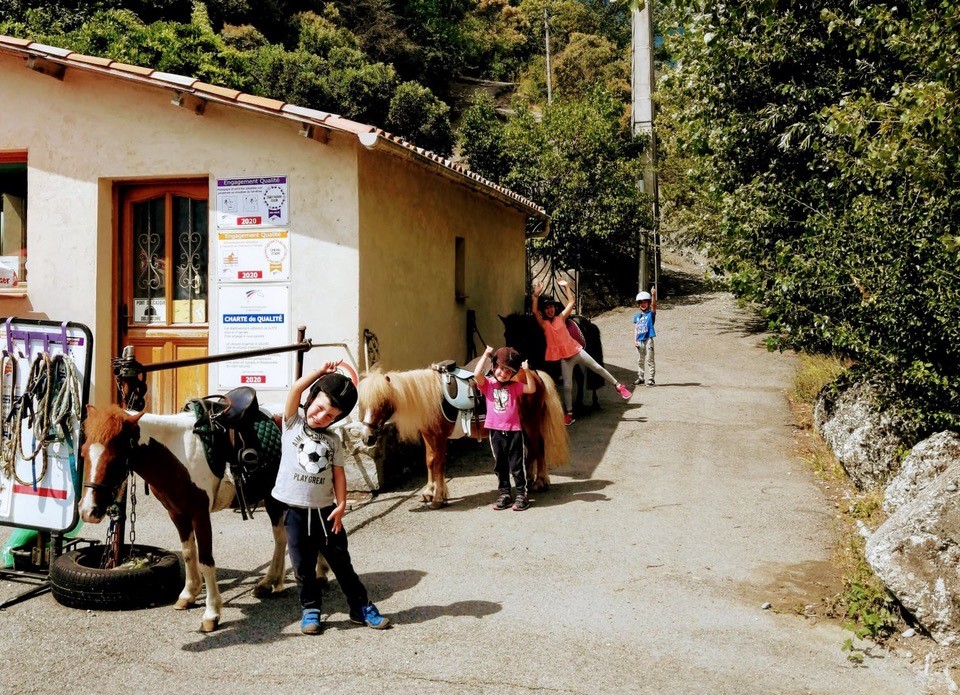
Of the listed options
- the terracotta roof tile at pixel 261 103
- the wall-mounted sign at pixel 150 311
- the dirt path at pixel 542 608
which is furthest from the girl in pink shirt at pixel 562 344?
the wall-mounted sign at pixel 150 311

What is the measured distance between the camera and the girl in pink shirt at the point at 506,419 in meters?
7.82

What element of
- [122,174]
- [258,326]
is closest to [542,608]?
[258,326]

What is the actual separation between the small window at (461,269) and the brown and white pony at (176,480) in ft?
22.1

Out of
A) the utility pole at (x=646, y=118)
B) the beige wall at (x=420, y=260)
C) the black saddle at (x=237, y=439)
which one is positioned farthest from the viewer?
the utility pole at (x=646, y=118)

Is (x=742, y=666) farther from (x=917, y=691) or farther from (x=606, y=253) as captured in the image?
(x=606, y=253)

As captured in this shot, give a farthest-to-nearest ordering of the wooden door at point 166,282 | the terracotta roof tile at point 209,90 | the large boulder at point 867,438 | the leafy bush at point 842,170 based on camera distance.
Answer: the wooden door at point 166,282 → the terracotta roof tile at point 209,90 → the large boulder at point 867,438 → the leafy bush at point 842,170

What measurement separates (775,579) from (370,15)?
3738 centimetres

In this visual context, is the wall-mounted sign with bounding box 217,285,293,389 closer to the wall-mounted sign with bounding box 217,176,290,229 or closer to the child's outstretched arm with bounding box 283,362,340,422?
the wall-mounted sign with bounding box 217,176,290,229

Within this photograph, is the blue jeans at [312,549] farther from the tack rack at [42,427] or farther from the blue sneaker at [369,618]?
the tack rack at [42,427]

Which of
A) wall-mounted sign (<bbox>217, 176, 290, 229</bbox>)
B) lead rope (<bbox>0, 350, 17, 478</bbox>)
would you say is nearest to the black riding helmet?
lead rope (<bbox>0, 350, 17, 478</bbox>)

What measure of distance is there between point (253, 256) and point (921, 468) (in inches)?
246

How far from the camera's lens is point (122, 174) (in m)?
8.92

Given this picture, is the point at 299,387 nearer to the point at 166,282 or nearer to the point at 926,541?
the point at 926,541

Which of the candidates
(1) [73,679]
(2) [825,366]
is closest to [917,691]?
(1) [73,679]
